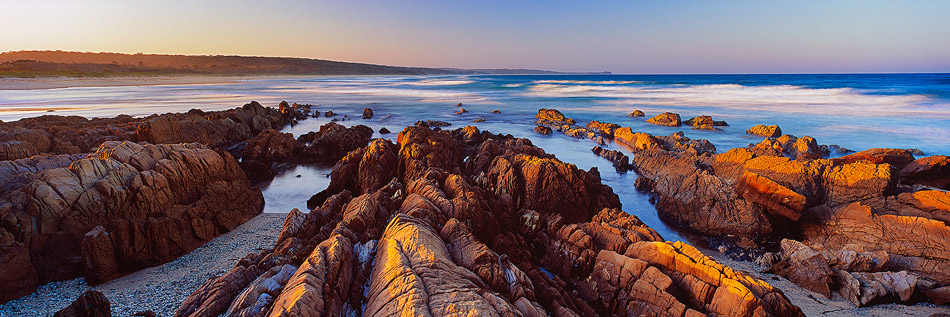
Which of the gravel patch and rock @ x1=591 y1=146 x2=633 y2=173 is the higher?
rock @ x1=591 y1=146 x2=633 y2=173

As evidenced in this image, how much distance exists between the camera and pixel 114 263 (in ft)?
23.2

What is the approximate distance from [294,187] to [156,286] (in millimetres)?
6752

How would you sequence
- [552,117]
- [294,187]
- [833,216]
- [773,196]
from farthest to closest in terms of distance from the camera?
[552,117], [294,187], [773,196], [833,216]

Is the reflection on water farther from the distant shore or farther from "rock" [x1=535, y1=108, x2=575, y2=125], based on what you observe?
the distant shore

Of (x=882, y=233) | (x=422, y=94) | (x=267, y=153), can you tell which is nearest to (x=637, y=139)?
(x=882, y=233)

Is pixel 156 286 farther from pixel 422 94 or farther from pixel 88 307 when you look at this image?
pixel 422 94

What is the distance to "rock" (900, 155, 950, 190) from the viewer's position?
1155cm

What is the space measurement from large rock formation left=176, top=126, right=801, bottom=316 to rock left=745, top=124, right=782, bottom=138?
20085 mm

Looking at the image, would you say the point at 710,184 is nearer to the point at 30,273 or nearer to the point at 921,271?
the point at 921,271

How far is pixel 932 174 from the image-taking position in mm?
11641

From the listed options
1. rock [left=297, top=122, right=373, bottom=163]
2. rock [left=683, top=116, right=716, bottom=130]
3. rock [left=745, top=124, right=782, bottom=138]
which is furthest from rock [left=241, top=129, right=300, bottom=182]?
rock [left=745, top=124, right=782, bottom=138]

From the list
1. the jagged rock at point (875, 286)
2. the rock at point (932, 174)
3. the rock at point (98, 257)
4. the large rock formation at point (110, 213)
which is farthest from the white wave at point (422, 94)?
the jagged rock at point (875, 286)

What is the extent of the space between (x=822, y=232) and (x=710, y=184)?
2.28m

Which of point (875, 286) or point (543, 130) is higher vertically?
point (543, 130)
